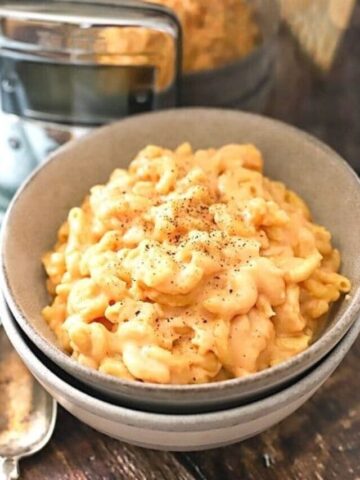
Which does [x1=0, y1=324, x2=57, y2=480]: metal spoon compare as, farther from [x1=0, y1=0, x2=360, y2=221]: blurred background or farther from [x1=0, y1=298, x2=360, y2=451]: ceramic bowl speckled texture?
[x1=0, y1=0, x2=360, y2=221]: blurred background

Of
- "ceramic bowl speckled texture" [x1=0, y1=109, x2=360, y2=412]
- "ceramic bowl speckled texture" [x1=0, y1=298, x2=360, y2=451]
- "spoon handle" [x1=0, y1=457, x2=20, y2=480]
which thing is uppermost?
"ceramic bowl speckled texture" [x1=0, y1=109, x2=360, y2=412]

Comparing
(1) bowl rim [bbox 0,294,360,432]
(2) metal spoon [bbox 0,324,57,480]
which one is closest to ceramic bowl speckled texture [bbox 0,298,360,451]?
(1) bowl rim [bbox 0,294,360,432]

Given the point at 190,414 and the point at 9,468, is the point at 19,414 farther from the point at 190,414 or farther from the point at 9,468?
the point at 190,414

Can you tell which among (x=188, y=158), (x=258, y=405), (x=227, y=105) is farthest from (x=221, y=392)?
(x=227, y=105)

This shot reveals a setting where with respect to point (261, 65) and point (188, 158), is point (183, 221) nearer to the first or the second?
point (188, 158)

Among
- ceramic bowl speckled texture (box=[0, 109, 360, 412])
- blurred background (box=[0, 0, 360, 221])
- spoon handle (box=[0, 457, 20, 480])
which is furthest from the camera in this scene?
blurred background (box=[0, 0, 360, 221])

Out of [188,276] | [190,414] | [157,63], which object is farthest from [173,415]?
[157,63]

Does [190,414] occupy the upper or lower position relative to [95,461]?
upper

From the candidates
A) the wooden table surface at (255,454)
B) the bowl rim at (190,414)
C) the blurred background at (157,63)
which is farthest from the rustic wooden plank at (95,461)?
the blurred background at (157,63)

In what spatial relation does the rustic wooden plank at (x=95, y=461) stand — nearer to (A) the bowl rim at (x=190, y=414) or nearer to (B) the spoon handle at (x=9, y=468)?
(B) the spoon handle at (x=9, y=468)
